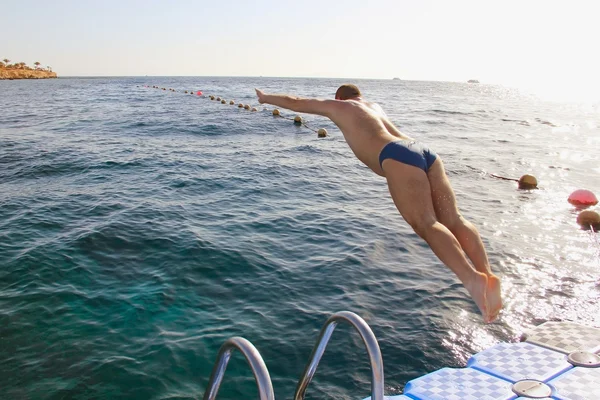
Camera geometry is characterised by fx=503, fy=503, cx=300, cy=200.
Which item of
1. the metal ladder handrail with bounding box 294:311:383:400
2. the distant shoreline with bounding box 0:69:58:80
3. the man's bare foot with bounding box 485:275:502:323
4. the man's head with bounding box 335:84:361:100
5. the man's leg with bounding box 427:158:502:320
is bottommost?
the metal ladder handrail with bounding box 294:311:383:400

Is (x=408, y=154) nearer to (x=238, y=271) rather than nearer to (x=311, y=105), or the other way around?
(x=311, y=105)

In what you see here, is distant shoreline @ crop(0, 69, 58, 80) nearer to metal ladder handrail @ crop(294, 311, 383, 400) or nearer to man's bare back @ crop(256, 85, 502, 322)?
man's bare back @ crop(256, 85, 502, 322)

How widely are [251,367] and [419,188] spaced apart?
2162 mm

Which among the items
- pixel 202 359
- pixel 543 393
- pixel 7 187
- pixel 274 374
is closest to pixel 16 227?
pixel 7 187

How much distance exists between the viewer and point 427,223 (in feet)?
13.5

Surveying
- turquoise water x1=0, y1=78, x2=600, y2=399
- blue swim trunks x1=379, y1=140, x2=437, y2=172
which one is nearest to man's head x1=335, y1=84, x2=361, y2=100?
blue swim trunks x1=379, y1=140, x2=437, y2=172

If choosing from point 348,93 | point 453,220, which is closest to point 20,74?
point 348,93

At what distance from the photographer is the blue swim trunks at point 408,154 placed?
4.33m

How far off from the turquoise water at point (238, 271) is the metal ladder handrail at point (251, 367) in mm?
3873

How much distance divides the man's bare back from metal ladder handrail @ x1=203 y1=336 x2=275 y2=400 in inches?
70.7

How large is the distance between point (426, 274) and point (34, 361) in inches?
291

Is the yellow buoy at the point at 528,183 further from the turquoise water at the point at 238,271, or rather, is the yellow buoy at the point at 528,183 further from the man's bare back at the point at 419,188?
the man's bare back at the point at 419,188

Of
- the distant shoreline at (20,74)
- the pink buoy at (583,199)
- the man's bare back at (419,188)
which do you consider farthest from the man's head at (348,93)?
the distant shoreline at (20,74)

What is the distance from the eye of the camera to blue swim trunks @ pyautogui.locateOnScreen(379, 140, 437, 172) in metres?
4.33
